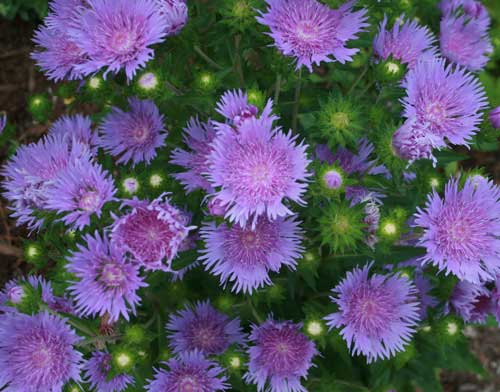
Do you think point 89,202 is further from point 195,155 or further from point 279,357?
point 279,357

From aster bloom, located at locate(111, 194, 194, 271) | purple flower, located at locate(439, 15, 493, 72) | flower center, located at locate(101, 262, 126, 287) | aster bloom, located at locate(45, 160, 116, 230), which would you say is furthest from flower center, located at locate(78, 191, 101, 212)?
purple flower, located at locate(439, 15, 493, 72)

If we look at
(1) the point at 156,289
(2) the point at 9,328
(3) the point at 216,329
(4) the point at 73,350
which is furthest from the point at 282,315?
(2) the point at 9,328

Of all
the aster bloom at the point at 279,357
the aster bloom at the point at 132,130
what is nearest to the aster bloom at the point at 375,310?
the aster bloom at the point at 279,357

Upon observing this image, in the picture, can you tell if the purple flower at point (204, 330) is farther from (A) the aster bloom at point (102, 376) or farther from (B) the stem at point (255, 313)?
(A) the aster bloom at point (102, 376)

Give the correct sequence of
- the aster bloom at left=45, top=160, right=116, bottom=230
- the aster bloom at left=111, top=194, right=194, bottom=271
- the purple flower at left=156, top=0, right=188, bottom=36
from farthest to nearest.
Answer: the purple flower at left=156, top=0, right=188, bottom=36
the aster bloom at left=45, top=160, right=116, bottom=230
the aster bloom at left=111, top=194, right=194, bottom=271

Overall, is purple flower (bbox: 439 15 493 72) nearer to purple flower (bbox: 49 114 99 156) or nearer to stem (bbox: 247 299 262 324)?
stem (bbox: 247 299 262 324)

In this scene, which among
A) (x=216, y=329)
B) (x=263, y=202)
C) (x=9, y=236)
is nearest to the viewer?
(x=263, y=202)

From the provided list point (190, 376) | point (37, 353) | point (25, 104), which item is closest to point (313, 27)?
point (190, 376)

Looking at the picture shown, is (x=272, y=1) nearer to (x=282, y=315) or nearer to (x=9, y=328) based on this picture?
(x=282, y=315)
